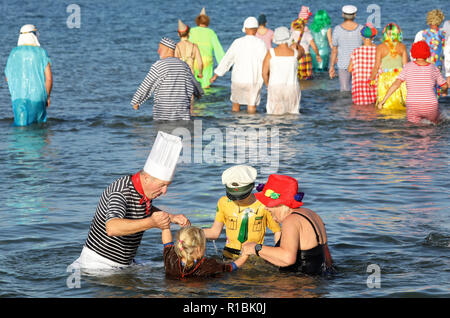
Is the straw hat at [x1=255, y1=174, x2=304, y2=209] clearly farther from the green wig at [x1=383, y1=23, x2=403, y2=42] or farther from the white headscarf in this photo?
the green wig at [x1=383, y1=23, x2=403, y2=42]

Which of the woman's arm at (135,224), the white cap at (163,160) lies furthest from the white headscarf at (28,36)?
the woman's arm at (135,224)

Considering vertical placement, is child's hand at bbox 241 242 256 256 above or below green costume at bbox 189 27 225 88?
below

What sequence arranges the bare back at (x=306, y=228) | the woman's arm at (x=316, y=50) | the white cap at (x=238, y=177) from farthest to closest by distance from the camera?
the woman's arm at (x=316, y=50) < the white cap at (x=238, y=177) < the bare back at (x=306, y=228)

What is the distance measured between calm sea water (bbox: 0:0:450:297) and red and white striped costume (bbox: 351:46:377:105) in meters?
0.48

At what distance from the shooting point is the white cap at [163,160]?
21.2ft

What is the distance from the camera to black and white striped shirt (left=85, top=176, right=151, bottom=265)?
6.50 metres

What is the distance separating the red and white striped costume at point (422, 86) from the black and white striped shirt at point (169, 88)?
3476mm

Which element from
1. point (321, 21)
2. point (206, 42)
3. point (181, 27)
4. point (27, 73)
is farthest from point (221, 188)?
point (321, 21)

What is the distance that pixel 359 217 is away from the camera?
31.3 feet

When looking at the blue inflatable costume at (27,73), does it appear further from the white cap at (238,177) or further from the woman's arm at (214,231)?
the white cap at (238,177)

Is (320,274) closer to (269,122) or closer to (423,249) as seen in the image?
(423,249)

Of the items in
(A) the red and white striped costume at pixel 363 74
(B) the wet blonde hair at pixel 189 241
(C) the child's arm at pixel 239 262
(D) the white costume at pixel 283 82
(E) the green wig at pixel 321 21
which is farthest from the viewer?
(E) the green wig at pixel 321 21

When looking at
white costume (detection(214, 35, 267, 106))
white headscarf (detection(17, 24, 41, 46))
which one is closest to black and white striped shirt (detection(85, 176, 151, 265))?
white headscarf (detection(17, 24, 41, 46))

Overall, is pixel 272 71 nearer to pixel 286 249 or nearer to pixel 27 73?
pixel 27 73
